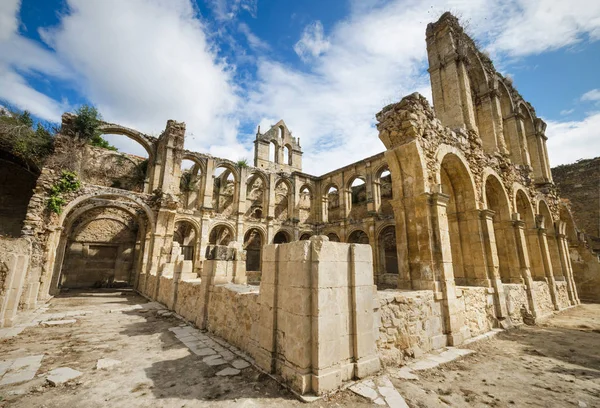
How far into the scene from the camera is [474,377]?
385 centimetres

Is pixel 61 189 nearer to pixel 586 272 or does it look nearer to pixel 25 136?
pixel 25 136

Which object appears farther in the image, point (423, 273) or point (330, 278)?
point (423, 273)

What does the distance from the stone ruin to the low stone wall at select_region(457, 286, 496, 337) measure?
0.05 meters

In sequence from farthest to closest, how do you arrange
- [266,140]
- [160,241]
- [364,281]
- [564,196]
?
[266,140], [564,196], [160,241], [364,281]

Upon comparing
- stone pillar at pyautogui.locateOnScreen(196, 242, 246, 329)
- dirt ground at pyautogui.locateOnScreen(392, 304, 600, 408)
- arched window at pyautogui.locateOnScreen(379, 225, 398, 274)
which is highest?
arched window at pyautogui.locateOnScreen(379, 225, 398, 274)

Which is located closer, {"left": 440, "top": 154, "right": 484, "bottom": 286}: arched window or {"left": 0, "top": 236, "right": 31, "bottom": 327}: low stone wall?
{"left": 0, "top": 236, "right": 31, "bottom": 327}: low stone wall

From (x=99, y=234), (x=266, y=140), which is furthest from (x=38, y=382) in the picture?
(x=266, y=140)

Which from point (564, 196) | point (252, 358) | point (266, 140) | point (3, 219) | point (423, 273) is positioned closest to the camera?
point (252, 358)

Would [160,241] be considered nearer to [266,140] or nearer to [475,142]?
[475,142]

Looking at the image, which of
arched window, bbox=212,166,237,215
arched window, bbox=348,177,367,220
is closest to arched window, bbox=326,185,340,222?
arched window, bbox=348,177,367,220

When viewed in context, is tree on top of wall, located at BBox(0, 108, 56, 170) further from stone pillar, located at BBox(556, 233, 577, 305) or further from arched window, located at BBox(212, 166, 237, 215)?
stone pillar, located at BBox(556, 233, 577, 305)

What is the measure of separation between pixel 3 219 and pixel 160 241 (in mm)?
9584

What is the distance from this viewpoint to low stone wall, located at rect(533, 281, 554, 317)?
9039mm

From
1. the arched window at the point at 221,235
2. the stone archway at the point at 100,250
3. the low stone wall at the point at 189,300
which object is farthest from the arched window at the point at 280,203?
the low stone wall at the point at 189,300
